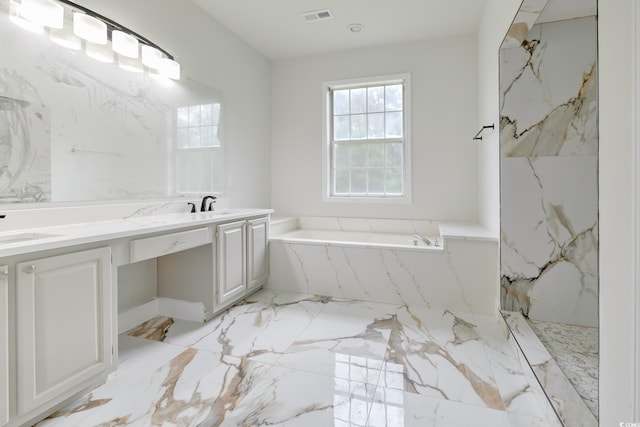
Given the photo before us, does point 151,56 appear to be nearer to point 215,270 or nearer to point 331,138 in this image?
point 215,270

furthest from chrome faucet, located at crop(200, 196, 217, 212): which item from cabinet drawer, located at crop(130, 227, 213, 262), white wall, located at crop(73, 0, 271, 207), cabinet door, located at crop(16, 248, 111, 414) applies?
cabinet door, located at crop(16, 248, 111, 414)

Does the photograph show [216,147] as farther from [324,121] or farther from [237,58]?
[324,121]

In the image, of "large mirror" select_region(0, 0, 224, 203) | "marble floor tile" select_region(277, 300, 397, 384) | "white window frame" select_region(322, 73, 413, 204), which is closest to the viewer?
"large mirror" select_region(0, 0, 224, 203)

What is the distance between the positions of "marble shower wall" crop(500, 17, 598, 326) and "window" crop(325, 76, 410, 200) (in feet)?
5.13

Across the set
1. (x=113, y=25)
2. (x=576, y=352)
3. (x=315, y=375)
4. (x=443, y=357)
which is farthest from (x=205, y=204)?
(x=576, y=352)

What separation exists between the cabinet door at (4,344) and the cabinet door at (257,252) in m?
1.64

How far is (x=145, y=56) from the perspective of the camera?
2.25 metres

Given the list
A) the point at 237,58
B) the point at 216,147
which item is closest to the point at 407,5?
the point at 237,58

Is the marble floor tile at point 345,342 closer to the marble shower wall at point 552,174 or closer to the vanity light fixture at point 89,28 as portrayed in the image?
the marble shower wall at point 552,174

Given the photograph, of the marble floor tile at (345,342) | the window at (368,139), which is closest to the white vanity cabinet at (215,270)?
the marble floor tile at (345,342)

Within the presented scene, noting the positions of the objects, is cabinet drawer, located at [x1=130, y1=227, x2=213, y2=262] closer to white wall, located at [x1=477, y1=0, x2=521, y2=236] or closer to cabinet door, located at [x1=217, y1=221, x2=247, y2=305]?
cabinet door, located at [x1=217, y1=221, x2=247, y2=305]

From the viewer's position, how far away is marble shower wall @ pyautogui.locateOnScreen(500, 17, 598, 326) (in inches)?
78.9

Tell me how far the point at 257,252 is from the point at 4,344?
71.4 inches

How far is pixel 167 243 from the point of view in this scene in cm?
187
